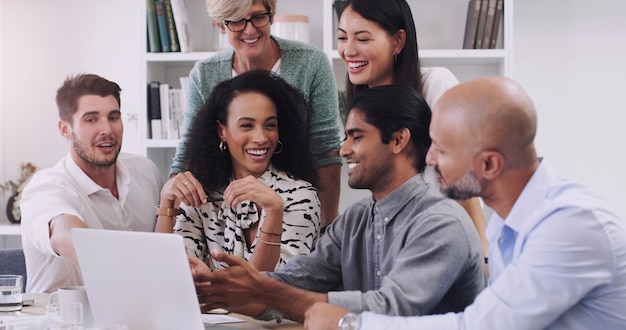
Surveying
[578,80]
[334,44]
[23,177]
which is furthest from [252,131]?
[23,177]

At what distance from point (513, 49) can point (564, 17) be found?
344mm

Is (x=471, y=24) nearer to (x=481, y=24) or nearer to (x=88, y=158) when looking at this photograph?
Answer: (x=481, y=24)

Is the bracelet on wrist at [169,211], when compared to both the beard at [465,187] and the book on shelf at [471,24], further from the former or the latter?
the book on shelf at [471,24]

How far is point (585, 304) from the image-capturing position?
1528mm

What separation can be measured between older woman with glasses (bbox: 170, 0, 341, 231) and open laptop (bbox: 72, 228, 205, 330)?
923mm

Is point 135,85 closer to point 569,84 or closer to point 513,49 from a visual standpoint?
point 513,49

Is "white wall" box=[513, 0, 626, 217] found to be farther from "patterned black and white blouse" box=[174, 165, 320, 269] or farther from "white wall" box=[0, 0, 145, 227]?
"white wall" box=[0, 0, 145, 227]

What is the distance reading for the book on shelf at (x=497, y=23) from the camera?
3873mm

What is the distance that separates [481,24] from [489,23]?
35 millimetres

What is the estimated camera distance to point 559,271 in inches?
57.9

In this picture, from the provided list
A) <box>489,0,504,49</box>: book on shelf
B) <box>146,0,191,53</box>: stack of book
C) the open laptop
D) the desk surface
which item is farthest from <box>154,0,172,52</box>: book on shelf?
the open laptop

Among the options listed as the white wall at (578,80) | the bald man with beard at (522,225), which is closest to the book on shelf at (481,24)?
the white wall at (578,80)

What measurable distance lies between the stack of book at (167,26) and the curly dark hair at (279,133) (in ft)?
4.64

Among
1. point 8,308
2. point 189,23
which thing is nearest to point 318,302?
point 8,308
